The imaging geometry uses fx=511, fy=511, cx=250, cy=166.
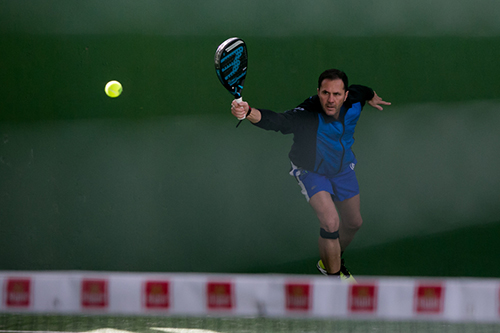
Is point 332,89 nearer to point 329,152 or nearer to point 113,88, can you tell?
point 329,152

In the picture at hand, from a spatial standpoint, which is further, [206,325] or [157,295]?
[206,325]

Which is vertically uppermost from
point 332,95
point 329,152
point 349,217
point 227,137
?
point 332,95

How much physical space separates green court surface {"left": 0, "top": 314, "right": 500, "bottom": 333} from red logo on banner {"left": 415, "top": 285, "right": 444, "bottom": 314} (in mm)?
900

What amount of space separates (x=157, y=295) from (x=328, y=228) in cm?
179

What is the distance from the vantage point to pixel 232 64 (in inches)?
139

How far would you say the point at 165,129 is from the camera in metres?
4.09

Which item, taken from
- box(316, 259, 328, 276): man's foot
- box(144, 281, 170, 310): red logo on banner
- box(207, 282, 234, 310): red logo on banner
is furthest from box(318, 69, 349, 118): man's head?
box(144, 281, 170, 310): red logo on banner

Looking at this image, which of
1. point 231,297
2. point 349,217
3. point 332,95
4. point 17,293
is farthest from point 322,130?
point 17,293

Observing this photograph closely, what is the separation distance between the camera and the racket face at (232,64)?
3387 mm

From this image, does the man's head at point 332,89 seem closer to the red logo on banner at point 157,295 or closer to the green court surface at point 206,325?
the green court surface at point 206,325

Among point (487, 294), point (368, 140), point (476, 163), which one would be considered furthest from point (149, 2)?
point (487, 294)

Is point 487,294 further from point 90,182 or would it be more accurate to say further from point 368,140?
point 90,182

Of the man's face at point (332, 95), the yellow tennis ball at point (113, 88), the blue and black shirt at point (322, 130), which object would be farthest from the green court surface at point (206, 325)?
the yellow tennis ball at point (113, 88)

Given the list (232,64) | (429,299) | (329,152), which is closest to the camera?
(429,299)
